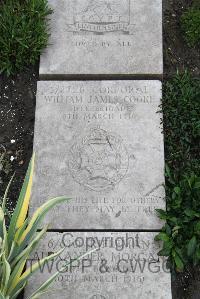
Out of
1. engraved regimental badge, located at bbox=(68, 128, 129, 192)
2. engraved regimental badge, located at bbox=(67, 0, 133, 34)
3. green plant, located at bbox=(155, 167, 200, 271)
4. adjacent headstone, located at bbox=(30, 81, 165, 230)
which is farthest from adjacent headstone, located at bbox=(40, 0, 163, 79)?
green plant, located at bbox=(155, 167, 200, 271)

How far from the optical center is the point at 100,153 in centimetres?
353

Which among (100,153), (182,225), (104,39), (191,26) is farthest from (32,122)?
(191,26)

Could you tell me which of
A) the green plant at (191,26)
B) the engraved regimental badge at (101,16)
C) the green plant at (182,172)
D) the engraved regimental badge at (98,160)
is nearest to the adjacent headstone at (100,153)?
the engraved regimental badge at (98,160)

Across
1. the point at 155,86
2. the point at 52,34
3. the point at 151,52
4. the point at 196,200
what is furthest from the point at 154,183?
the point at 52,34

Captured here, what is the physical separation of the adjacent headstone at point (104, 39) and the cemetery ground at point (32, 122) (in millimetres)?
259

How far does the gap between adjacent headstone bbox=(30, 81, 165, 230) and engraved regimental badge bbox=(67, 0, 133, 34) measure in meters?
0.54

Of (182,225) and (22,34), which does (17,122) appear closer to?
(22,34)

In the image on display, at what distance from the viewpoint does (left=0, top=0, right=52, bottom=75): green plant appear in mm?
3881

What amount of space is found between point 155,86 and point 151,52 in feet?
1.10

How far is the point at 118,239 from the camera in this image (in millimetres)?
3287

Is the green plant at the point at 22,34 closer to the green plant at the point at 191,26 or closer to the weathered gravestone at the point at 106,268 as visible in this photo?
the green plant at the point at 191,26

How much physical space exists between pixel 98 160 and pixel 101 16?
52.6 inches

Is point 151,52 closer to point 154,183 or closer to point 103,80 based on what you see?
point 103,80

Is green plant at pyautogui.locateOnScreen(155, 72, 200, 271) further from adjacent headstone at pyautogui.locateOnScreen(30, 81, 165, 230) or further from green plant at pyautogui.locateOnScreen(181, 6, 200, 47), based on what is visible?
green plant at pyautogui.locateOnScreen(181, 6, 200, 47)
